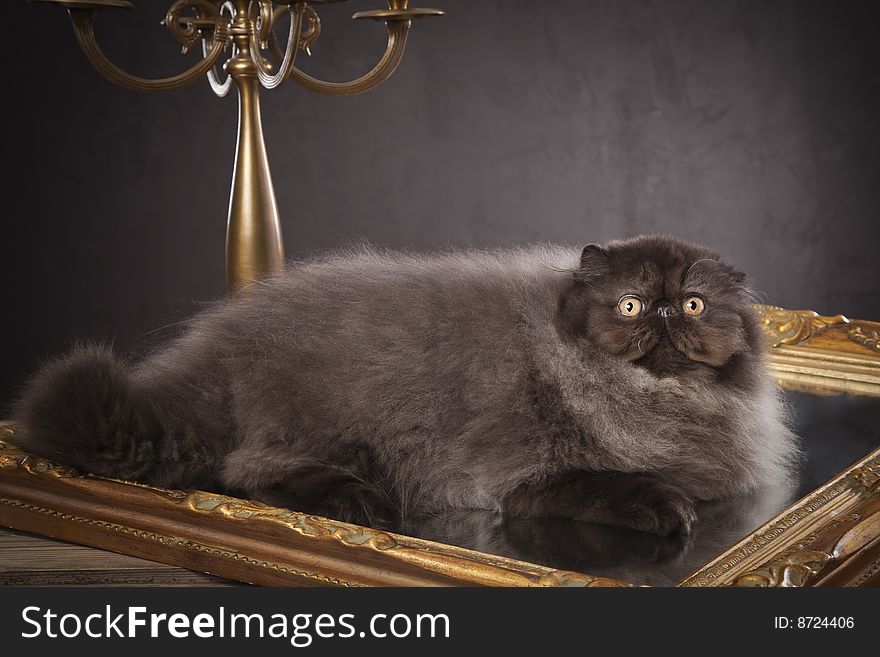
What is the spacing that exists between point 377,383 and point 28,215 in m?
2.01

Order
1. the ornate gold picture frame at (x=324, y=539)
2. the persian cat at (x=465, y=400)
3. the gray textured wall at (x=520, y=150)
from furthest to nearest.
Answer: the gray textured wall at (x=520, y=150), the persian cat at (x=465, y=400), the ornate gold picture frame at (x=324, y=539)

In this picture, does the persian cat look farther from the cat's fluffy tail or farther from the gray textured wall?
the gray textured wall

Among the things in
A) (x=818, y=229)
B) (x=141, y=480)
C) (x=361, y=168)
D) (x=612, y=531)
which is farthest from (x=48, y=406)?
(x=818, y=229)

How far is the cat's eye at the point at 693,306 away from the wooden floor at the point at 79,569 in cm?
65

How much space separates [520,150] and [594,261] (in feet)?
7.93

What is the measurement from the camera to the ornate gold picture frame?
1105 mm

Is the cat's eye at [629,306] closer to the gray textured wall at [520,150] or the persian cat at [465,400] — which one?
the persian cat at [465,400]

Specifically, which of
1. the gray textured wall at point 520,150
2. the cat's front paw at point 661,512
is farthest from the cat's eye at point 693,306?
the gray textured wall at point 520,150

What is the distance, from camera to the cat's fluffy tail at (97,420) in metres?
1.39

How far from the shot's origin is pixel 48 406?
1422 millimetres

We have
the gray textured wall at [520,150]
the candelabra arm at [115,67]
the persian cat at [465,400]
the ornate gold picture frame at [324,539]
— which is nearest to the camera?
the ornate gold picture frame at [324,539]

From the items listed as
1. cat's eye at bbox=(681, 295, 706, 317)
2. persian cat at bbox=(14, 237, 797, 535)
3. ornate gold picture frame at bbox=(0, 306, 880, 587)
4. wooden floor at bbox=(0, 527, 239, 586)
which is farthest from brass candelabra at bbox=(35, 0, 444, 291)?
cat's eye at bbox=(681, 295, 706, 317)

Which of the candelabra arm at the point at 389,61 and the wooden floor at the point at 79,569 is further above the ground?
the candelabra arm at the point at 389,61

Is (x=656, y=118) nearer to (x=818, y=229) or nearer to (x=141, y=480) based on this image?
(x=818, y=229)
